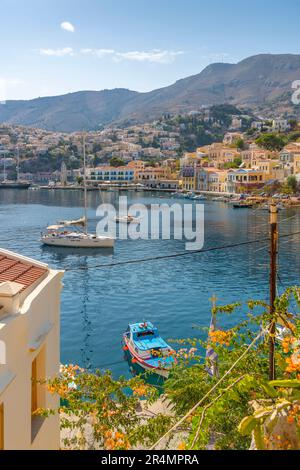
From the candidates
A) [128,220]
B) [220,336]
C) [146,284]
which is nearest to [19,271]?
[220,336]

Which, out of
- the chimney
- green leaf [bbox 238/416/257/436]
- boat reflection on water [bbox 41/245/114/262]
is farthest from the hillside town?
green leaf [bbox 238/416/257/436]

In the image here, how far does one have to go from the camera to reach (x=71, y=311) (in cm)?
2188

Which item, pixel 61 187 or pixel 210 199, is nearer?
pixel 210 199

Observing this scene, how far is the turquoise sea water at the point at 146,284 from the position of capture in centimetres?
1850

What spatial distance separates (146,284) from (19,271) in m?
21.4

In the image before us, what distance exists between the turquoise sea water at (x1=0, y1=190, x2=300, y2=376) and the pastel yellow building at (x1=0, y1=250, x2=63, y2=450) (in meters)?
4.40

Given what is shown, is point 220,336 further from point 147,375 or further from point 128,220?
point 128,220

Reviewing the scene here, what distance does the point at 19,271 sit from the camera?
561 centimetres

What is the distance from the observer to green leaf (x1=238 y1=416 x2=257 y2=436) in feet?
10.9

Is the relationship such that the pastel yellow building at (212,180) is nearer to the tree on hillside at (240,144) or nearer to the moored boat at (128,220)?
the tree on hillside at (240,144)

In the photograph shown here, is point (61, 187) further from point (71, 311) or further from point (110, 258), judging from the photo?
point (71, 311)

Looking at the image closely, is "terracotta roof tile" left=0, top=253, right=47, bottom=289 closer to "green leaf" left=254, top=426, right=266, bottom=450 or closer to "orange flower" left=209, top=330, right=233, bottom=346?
"orange flower" left=209, top=330, right=233, bottom=346

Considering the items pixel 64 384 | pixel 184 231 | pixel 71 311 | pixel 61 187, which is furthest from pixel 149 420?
pixel 61 187
